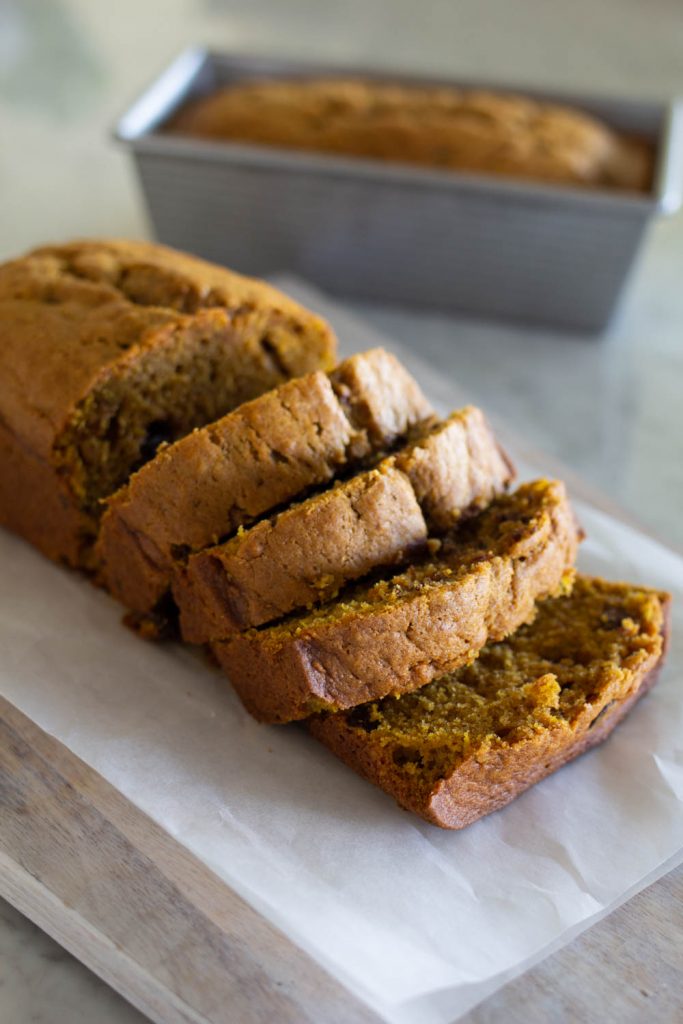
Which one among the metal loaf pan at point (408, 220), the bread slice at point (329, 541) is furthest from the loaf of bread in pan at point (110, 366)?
the metal loaf pan at point (408, 220)

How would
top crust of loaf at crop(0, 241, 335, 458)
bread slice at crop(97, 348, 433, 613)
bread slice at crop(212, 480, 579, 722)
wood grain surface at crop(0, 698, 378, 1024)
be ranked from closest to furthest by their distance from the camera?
wood grain surface at crop(0, 698, 378, 1024) → bread slice at crop(212, 480, 579, 722) → bread slice at crop(97, 348, 433, 613) → top crust of loaf at crop(0, 241, 335, 458)

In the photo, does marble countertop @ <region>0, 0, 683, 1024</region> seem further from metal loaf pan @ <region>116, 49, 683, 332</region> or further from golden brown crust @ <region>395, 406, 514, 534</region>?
golden brown crust @ <region>395, 406, 514, 534</region>

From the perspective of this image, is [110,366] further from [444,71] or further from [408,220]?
[444,71]

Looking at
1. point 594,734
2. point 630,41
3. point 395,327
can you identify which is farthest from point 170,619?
point 630,41

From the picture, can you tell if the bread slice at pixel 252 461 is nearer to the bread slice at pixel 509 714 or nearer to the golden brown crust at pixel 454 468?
the golden brown crust at pixel 454 468

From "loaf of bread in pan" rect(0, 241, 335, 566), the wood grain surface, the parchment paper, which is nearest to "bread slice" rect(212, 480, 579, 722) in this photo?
the parchment paper

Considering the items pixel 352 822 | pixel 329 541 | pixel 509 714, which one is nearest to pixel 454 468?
pixel 329 541
